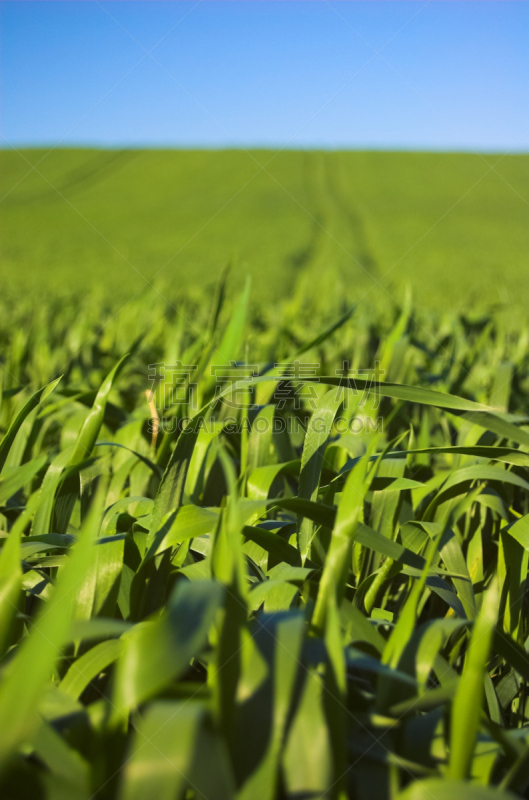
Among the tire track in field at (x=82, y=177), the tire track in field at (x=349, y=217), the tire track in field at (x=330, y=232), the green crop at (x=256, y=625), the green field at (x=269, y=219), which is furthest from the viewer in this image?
the tire track in field at (x=82, y=177)

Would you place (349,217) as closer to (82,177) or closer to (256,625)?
(82,177)

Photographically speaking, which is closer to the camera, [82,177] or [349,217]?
[349,217]

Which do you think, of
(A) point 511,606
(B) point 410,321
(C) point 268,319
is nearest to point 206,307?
(C) point 268,319

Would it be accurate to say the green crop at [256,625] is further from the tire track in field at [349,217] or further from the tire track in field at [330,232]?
the tire track in field at [349,217]

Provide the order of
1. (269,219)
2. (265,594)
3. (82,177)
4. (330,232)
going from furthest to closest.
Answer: (82,177) → (269,219) → (330,232) → (265,594)

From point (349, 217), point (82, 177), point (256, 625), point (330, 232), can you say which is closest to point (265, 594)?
point (256, 625)

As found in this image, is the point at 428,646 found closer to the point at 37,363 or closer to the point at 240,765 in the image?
the point at 240,765

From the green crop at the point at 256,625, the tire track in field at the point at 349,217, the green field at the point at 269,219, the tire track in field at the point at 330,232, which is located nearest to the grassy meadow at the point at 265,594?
the green crop at the point at 256,625

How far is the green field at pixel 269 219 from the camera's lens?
702 inches

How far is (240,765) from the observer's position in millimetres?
328

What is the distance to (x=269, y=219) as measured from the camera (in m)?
27.5

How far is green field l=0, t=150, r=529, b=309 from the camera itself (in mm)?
17828

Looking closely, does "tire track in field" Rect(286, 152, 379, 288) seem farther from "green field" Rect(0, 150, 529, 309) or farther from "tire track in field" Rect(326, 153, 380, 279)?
"green field" Rect(0, 150, 529, 309)

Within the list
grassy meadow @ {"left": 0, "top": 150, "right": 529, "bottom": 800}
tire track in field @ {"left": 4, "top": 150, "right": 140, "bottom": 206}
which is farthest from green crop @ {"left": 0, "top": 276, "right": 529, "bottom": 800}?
tire track in field @ {"left": 4, "top": 150, "right": 140, "bottom": 206}
